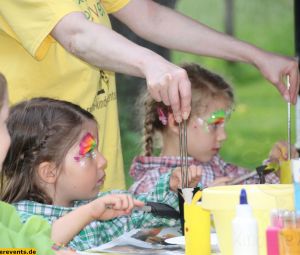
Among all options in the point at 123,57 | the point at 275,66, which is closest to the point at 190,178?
the point at 275,66

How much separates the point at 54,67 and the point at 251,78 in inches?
124

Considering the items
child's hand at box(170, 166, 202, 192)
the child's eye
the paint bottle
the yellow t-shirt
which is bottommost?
the paint bottle

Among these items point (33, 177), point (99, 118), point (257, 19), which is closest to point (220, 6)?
point (257, 19)

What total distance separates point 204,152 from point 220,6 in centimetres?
154

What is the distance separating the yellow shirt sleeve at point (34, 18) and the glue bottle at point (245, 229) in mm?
906

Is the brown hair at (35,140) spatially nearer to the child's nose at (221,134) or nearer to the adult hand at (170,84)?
the adult hand at (170,84)

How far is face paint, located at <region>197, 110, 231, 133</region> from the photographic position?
143 inches

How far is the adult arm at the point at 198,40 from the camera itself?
3.24m

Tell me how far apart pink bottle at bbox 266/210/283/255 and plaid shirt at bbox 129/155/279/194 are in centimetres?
145

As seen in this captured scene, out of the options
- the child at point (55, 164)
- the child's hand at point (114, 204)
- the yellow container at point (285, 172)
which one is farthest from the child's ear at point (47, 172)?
the yellow container at point (285, 172)

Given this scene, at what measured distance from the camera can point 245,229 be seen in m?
1.89

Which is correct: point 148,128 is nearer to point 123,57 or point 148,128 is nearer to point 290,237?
point 123,57

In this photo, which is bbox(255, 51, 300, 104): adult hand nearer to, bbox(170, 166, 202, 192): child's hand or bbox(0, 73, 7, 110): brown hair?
bbox(170, 166, 202, 192): child's hand

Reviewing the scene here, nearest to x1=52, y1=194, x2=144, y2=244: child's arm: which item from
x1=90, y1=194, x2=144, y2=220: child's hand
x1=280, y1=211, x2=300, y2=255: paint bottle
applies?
x1=90, y1=194, x2=144, y2=220: child's hand
